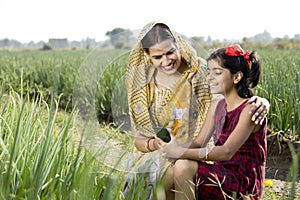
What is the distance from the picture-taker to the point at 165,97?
1.90 m

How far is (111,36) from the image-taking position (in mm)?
1842

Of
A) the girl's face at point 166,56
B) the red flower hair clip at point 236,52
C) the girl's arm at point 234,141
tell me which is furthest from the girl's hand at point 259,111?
the girl's face at point 166,56

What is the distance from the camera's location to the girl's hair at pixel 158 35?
176 cm

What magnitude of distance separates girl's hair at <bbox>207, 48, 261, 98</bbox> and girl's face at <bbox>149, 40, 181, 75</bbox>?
0.63 meters

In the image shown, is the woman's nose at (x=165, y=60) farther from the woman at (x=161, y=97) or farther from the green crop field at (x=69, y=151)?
the green crop field at (x=69, y=151)

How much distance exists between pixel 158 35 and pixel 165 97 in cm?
26

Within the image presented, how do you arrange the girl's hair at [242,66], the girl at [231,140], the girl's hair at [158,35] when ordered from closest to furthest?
1. the girl's hair at [158,35]
2. the girl at [231,140]
3. the girl's hair at [242,66]

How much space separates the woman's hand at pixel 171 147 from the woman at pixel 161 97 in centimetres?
2

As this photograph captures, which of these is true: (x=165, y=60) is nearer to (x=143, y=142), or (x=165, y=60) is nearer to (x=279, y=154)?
(x=143, y=142)

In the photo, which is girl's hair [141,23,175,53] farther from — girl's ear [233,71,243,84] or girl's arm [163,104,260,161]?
girl's ear [233,71,243,84]

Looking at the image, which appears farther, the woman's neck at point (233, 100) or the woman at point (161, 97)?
the woman's neck at point (233, 100)

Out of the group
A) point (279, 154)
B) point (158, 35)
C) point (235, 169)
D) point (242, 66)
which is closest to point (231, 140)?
point (235, 169)

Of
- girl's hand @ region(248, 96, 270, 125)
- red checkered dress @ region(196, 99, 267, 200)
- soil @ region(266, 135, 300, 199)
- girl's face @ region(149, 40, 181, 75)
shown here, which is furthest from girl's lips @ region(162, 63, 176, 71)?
soil @ region(266, 135, 300, 199)

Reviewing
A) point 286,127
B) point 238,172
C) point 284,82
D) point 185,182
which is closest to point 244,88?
point 238,172
